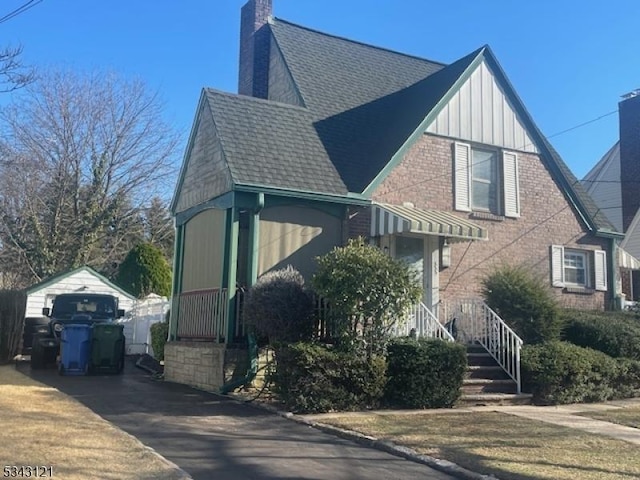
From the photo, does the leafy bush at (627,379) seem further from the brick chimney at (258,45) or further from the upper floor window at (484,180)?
the brick chimney at (258,45)

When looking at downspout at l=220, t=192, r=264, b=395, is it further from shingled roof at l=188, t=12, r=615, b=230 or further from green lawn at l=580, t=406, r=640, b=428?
green lawn at l=580, t=406, r=640, b=428

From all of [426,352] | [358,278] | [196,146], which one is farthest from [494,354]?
[196,146]

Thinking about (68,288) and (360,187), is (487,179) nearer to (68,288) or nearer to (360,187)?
(360,187)

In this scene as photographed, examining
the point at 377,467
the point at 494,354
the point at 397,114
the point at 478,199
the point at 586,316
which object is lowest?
the point at 377,467

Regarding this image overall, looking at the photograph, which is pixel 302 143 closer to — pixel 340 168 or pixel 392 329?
pixel 340 168

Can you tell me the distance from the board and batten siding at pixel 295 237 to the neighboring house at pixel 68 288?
1044cm

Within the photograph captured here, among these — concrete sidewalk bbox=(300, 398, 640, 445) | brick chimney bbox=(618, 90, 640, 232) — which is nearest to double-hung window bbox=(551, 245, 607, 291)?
concrete sidewalk bbox=(300, 398, 640, 445)

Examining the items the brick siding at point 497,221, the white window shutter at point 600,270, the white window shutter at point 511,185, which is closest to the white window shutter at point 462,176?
the brick siding at point 497,221

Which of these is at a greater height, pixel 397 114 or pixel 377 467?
pixel 397 114

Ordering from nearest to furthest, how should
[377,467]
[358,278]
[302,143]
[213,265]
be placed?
[377,467], [358,278], [213,265], [302,143]

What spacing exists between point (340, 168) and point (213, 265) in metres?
3.47

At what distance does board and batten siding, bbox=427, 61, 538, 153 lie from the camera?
1537cm

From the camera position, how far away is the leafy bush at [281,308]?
35.3 ft

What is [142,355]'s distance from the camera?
2000 cm
